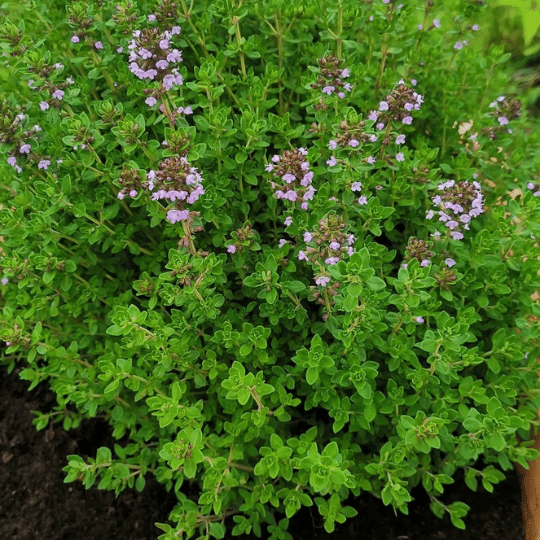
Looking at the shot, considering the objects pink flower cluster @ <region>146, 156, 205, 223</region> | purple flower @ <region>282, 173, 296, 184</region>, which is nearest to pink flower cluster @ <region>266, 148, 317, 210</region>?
purple flower @ <region>282, 173, 296, 184</region>

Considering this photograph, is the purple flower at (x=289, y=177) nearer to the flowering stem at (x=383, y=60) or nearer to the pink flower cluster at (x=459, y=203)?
the pink flower cluster at (x=459, y=203)

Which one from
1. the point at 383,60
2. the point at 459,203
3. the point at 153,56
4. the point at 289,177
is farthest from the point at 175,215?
the point at 383,60

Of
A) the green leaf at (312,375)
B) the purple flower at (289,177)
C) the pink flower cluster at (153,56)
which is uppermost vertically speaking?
the pink flower cluster at (153,56)

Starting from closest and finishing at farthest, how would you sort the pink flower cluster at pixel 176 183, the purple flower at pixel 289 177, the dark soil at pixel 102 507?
the pink flower cluster at pixel 176 183 < the purple flower at pixel 289 177 < the dark soil at pixel 102 507

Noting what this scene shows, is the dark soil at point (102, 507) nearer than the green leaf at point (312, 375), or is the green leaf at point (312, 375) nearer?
the green leaf at point (312, 375)

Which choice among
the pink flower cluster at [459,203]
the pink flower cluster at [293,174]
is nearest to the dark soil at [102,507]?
the pink flower cluster at [459,203]

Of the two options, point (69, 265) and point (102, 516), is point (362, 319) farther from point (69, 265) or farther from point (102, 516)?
point (102, 516)

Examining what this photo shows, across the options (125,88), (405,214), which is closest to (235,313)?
(405,214)
